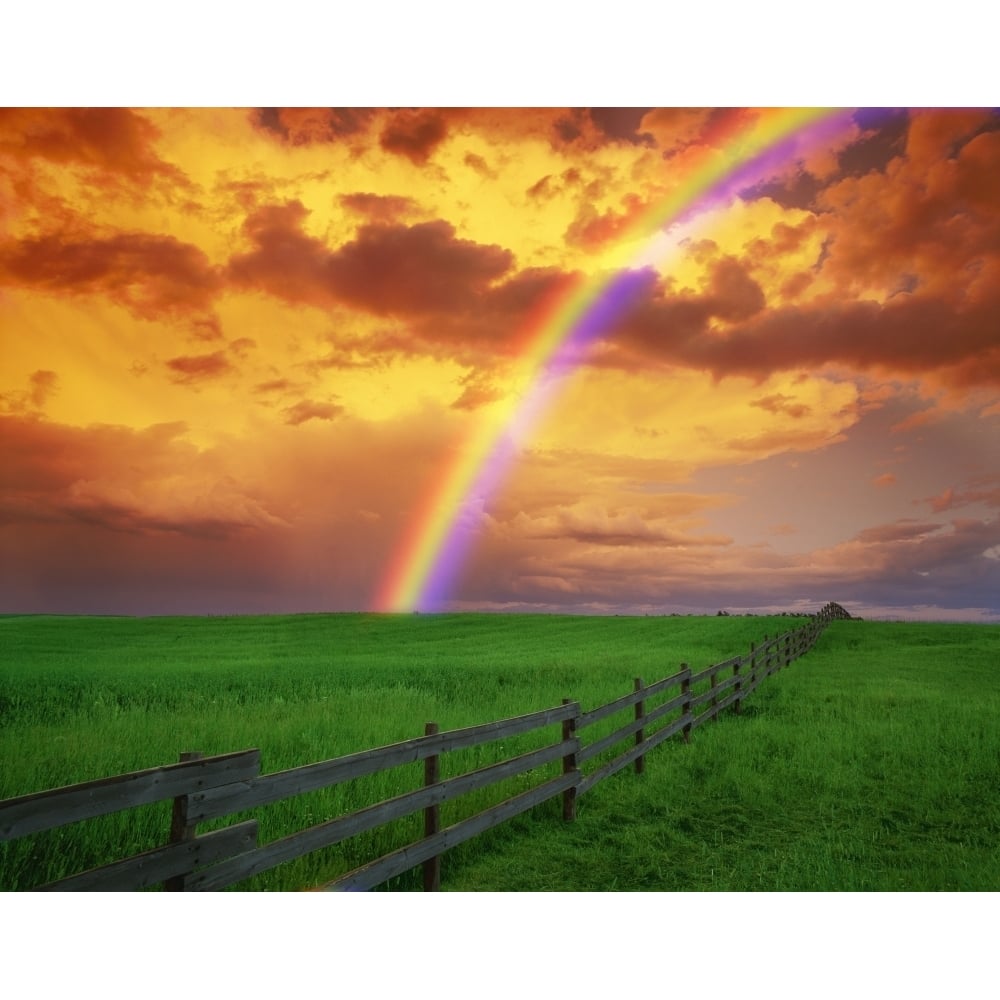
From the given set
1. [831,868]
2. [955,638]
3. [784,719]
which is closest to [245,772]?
[831,868]

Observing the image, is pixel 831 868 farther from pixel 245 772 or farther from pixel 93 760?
pixel 93 760

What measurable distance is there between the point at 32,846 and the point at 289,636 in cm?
4316

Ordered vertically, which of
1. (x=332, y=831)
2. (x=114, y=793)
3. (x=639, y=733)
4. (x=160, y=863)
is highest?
(x=114, y=793)

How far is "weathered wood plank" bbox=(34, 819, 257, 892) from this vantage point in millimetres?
3961

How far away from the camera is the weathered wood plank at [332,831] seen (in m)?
4.69

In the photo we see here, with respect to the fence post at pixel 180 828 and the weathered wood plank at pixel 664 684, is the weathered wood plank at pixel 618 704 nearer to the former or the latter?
the weathered wood plank at pixel 664 684

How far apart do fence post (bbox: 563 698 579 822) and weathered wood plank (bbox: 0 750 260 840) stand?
479cm

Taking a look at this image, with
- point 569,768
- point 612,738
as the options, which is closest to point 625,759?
point 612,738

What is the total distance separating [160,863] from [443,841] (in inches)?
110

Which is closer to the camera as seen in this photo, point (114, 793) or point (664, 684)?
point (114, 793)

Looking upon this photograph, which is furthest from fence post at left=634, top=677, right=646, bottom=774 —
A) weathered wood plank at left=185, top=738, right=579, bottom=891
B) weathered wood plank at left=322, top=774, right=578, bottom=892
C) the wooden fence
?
weathered wood plank at left=185, top=738, right=579, bottom=891

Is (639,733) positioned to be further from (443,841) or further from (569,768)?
→ (443,841)

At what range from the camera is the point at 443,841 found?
657 centimetres

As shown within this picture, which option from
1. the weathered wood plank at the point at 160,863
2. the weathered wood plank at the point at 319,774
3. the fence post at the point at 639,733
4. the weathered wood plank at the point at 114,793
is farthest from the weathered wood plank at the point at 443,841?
the fence post at the point at 639,733
